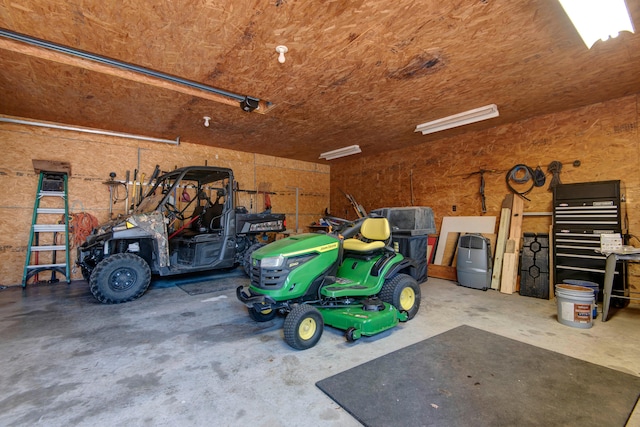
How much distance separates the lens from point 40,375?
2035mm

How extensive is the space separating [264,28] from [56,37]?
1.90 meters

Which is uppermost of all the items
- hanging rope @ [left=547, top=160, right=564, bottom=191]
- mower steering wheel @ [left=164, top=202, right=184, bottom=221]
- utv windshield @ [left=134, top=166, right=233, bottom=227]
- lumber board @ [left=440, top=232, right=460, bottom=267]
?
hanging rope @ [left=547, top=160, right=564, bottom=191]

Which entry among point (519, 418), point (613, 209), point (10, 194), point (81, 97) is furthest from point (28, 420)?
point (613, 209)

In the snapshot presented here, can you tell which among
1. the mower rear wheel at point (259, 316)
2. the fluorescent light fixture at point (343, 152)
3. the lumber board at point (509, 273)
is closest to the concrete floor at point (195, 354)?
the mower rear wheel at point (259, 316)

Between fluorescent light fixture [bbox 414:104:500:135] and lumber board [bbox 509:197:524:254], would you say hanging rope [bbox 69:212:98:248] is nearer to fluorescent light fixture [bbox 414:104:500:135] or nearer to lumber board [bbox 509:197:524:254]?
fluorescent light fixture [bbox 414:104:500:135]

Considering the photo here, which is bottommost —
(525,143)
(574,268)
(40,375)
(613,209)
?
(40,375)

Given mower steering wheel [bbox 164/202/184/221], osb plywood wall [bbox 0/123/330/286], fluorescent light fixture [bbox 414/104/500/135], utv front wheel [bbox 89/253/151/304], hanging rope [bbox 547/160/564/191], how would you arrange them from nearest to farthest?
1. utv front wheel [bbox 89/253/151/304]
2. fluorescent light fixture [bbox 414/104/500/135]
3. hanging rope [bbox 547/160/564/191]
4. mower steering wheel [bbox 164/202/184/221]
5. osb plywood wall [bbox 0/123/330/286]

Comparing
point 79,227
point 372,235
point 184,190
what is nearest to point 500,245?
point 372,235

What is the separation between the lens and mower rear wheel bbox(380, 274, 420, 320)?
10.0ft

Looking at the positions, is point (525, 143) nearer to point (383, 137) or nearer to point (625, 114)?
point (625, 114)

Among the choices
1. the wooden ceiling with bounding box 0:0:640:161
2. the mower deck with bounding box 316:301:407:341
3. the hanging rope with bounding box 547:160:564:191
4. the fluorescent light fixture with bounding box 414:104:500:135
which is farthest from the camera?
the hanging rope with bounding box 547:160:564:191

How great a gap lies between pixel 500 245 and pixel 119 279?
18.6ft

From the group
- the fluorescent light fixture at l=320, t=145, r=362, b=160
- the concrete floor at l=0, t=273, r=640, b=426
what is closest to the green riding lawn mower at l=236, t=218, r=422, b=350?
the concrete floor at l=0, t=273, r=640, b=426

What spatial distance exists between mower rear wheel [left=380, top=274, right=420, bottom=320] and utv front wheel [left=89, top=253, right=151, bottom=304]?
125 inches
